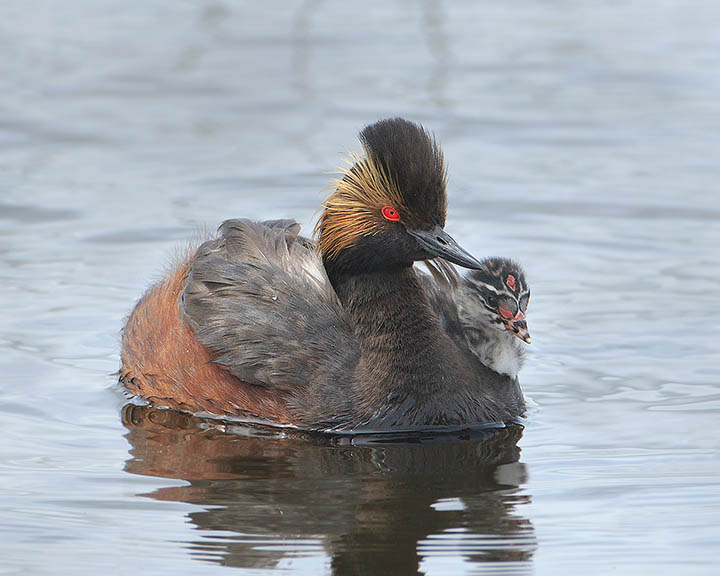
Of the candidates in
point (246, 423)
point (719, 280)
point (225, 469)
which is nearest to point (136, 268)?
point (246, 423)

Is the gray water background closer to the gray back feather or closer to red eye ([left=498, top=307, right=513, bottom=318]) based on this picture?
the gray back feather

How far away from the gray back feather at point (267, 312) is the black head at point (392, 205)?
43 cm

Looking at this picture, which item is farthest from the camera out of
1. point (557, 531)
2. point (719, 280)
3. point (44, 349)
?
point (719, 280)

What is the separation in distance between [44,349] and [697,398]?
4.61 meters

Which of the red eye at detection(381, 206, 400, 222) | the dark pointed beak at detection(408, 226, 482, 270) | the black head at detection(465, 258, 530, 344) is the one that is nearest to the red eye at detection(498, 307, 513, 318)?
the black head at detection(465, 258, 530, 344)

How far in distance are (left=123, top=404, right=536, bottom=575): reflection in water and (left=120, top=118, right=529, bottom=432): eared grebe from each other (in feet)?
0.71

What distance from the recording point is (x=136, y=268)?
11.8 m

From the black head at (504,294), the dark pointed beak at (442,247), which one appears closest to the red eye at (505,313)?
the black head at (504,294)

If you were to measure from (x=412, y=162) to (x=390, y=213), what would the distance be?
391mm

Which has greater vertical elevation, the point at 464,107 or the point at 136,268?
the point at 464,107

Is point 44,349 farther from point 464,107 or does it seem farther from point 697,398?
point 464,107

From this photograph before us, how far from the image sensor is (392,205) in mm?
8836

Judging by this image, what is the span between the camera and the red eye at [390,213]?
8844mm

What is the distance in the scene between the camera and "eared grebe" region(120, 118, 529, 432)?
8.83m
